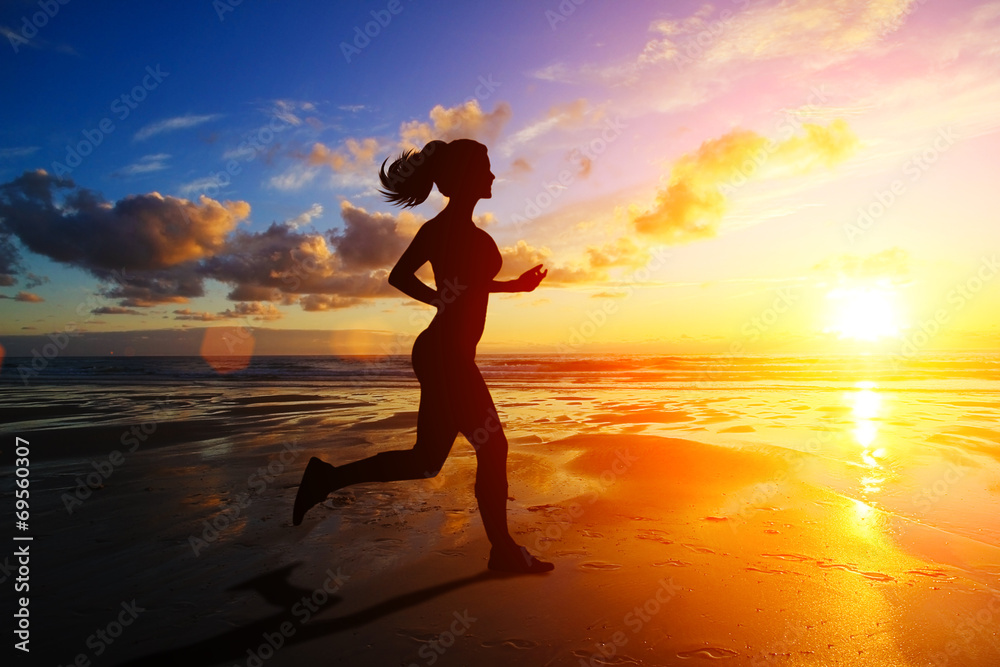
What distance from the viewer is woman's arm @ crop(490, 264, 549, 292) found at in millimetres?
3693

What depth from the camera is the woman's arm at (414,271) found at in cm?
359

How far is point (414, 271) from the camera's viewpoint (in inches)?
147

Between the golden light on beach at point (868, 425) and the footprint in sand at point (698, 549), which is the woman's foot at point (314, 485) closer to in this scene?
the footprint in sand at point (698, 549)

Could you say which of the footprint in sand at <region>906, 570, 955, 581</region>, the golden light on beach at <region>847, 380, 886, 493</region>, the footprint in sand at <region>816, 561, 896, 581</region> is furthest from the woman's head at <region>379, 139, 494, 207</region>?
the golden light on beach at <region>847, 380, 886, 493</region>

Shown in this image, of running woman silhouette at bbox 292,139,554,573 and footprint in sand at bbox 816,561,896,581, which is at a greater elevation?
running woman silhouette at bbox 292,139,554,573

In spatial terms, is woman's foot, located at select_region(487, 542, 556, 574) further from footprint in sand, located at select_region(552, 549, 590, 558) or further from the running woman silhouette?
footprint in sand, located at select_region(552, 549, 590, 558)

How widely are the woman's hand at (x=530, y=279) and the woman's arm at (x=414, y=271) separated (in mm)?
579

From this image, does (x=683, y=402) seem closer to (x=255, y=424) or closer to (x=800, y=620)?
(x=255, y=424)

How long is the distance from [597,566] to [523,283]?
1965 millimetres

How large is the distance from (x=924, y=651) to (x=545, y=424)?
8159mm

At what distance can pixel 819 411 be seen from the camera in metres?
11.6

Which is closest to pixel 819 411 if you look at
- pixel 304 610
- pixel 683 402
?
pixel 683 402

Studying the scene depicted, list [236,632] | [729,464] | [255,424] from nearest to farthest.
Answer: [236,632] < [729,464] < [255,424]
